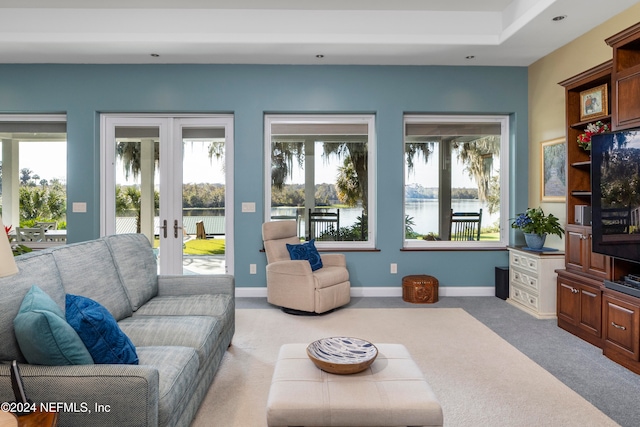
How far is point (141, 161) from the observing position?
510 centimetres

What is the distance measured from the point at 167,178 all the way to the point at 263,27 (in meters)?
2.11

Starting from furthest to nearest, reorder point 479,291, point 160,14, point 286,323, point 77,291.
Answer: point 479,291 → point 160,14 → point 286,323 → point 77,291

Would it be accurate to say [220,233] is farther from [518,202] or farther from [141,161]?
[518,202]

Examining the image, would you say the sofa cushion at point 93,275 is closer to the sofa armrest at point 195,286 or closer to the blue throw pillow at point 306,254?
the sofa armrest at point 195,286

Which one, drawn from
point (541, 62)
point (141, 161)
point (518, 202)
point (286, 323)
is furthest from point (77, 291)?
point (541, 62)

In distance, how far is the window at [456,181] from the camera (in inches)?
207

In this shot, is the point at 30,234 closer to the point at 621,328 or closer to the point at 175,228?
the point at 175,228

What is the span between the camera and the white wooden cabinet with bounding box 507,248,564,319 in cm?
412

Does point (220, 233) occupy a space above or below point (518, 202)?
below

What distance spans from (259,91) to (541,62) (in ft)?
10.8

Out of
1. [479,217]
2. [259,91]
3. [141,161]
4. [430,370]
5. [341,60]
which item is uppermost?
[341,60]

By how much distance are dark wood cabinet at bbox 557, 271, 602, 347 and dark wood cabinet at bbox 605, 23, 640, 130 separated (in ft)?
4.19

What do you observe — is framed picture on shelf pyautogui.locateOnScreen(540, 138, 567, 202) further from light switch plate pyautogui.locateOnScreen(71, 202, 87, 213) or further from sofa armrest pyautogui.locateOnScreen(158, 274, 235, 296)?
light switch plate pyautogui.locateOnScreen(71, 202, 87, 213)

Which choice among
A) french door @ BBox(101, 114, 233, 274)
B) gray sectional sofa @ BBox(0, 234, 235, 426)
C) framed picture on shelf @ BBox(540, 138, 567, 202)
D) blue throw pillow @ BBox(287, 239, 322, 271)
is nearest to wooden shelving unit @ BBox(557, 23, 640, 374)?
framed picture on shelf @ BBox(540, 138, 567, 202)
